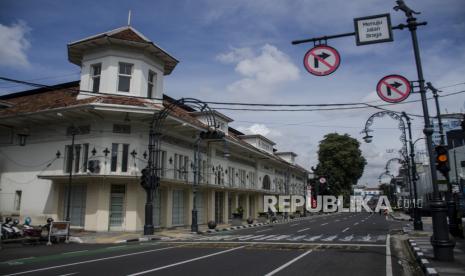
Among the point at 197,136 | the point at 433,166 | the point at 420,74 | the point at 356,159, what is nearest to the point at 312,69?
the point at 420,74

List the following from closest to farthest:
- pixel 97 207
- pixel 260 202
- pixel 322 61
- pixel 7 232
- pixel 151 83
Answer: pixel 322 61
pixel 7 232
pixel 97 207
pixel 151 83
pixel 260 202

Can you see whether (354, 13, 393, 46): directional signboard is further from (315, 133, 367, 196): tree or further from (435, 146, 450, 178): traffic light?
(315, 133, 367, 196): tree

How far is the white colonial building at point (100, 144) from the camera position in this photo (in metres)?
23.5

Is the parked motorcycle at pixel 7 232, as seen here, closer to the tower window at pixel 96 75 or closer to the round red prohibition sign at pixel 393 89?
the tower window at pixel 96 75

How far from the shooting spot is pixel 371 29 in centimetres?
1040

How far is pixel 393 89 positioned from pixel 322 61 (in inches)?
104

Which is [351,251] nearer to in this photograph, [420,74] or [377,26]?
[420,74]

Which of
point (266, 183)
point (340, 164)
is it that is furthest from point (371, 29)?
point (340, 164)

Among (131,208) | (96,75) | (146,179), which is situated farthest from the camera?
(96,75)

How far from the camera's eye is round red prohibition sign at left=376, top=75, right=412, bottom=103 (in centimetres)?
1126

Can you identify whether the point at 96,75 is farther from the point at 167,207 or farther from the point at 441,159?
the point at 441,159

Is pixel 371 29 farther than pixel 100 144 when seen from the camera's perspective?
No

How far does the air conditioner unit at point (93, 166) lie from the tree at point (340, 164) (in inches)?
1953

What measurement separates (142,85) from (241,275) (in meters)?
19.3
